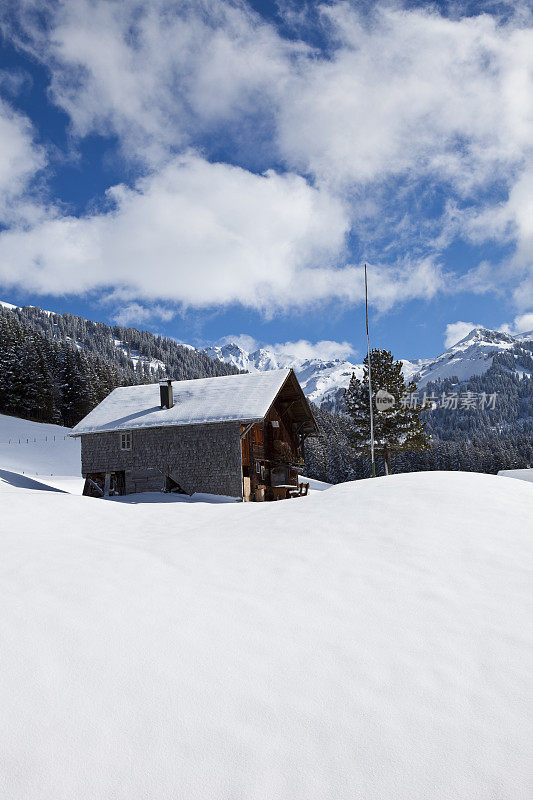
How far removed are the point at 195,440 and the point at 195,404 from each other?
216cm

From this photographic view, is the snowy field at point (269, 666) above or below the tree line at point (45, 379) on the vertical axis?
below

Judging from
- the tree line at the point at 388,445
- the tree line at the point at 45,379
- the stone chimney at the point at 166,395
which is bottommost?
the tree line at the point at 388,445

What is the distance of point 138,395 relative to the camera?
94.3ft

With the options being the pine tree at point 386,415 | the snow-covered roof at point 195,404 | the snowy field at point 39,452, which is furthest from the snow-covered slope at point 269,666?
the snowy field at point 39,452

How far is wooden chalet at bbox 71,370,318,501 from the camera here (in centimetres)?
2372

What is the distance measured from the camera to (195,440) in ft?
79.7

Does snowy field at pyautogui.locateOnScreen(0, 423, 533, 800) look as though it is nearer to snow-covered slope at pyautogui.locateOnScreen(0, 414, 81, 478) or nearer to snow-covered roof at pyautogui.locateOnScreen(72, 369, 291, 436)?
snow-covered roof at pyautogui.locateOnScreen(72, 369, 291, 436)

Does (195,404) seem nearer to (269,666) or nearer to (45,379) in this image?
(269,666)

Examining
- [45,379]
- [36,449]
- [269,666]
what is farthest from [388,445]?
[45,379]

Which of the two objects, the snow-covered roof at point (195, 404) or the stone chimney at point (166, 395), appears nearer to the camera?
the snow-covered roof at point (195, 404)

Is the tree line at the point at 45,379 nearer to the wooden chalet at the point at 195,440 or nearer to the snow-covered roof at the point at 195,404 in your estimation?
the snow-covered roof at the point at 195,404

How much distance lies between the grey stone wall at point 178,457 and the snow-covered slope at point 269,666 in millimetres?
15911

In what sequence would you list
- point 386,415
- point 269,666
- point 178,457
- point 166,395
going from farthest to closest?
point 386,415 < point 166,395 < point 178,457 < point 269,666

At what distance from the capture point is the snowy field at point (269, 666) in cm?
339
